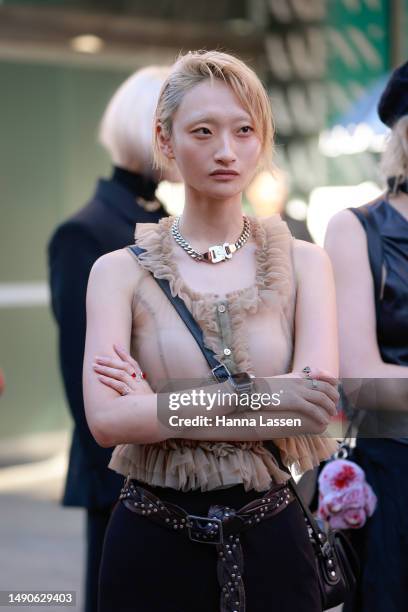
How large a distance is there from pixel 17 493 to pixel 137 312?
5805 millimetres

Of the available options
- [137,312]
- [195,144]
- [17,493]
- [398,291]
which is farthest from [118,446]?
[17,493]

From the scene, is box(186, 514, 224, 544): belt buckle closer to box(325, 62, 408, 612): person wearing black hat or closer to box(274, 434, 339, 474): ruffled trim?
box(274, 434, 339, 474): ruffled trim

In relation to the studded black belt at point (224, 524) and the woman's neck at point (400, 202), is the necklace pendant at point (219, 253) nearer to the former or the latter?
the studded black belt at point (224, 524)

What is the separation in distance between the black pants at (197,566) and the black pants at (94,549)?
1.28 metres

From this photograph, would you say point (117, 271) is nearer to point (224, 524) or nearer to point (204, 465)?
point (204, 465)

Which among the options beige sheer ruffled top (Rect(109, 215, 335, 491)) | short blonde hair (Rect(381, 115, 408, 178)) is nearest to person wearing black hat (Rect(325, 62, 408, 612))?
short blonde hair (Rect(381, 115, 408, 178))

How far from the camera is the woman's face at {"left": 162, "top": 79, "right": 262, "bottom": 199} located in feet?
7.56

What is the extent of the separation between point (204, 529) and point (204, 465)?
123 millimetres

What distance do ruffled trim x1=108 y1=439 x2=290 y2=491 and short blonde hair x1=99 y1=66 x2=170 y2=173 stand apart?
63.8 inches

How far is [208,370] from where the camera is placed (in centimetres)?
226

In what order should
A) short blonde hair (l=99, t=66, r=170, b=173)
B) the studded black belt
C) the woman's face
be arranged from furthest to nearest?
short blonde hair (l=99, t=66, r=170, b=173) < the woman's face < the studded black belt

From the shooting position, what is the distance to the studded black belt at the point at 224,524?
7.22 ft

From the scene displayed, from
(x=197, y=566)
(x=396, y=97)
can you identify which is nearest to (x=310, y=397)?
(x=197, y=566)

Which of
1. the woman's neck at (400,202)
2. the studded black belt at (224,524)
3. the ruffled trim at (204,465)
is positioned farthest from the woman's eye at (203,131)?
the woman's neck at (400,202)
